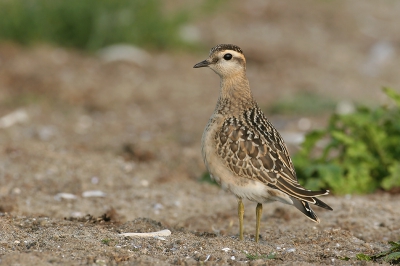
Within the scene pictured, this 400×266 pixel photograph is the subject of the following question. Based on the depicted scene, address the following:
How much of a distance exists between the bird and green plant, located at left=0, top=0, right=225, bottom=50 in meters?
7.39

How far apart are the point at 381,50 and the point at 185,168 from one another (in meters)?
9.34

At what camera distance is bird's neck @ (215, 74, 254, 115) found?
6.26 m

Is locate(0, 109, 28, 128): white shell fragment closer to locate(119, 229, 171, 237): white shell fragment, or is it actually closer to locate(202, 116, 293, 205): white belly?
locate(202, 116, 293, 205): white belly

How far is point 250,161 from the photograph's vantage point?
5.71 metres

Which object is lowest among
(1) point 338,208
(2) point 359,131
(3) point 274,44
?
(1) point 338,208

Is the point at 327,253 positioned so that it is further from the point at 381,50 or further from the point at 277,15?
the point at 277,15

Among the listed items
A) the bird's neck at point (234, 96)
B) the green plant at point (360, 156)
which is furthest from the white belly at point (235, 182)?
Result: the green plant at point (360, 156)

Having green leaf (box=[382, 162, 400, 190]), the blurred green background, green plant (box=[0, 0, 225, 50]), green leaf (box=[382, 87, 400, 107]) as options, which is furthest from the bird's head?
green plant (box=[0, 0, 225, 50])

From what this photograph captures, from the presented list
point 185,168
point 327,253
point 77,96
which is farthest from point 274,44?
point 327,253

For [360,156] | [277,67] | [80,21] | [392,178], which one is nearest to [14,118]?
[80,21]

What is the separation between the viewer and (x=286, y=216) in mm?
6934

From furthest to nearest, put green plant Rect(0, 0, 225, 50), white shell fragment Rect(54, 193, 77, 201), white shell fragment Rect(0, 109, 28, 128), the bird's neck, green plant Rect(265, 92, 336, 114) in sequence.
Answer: green plant Rect(0, 0, 225, 50) → green plant Rect(265, 92, 336, 114) → white shell fragment Rect(0, 109, 28, 128) → white shell fragment Rect(54, 193, 77, 201) → the bird's neck

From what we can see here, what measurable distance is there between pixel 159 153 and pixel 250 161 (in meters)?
3.82

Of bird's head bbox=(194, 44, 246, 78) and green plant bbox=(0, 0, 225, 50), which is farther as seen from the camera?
green plant bbox=(0, 0, 225, 50)
